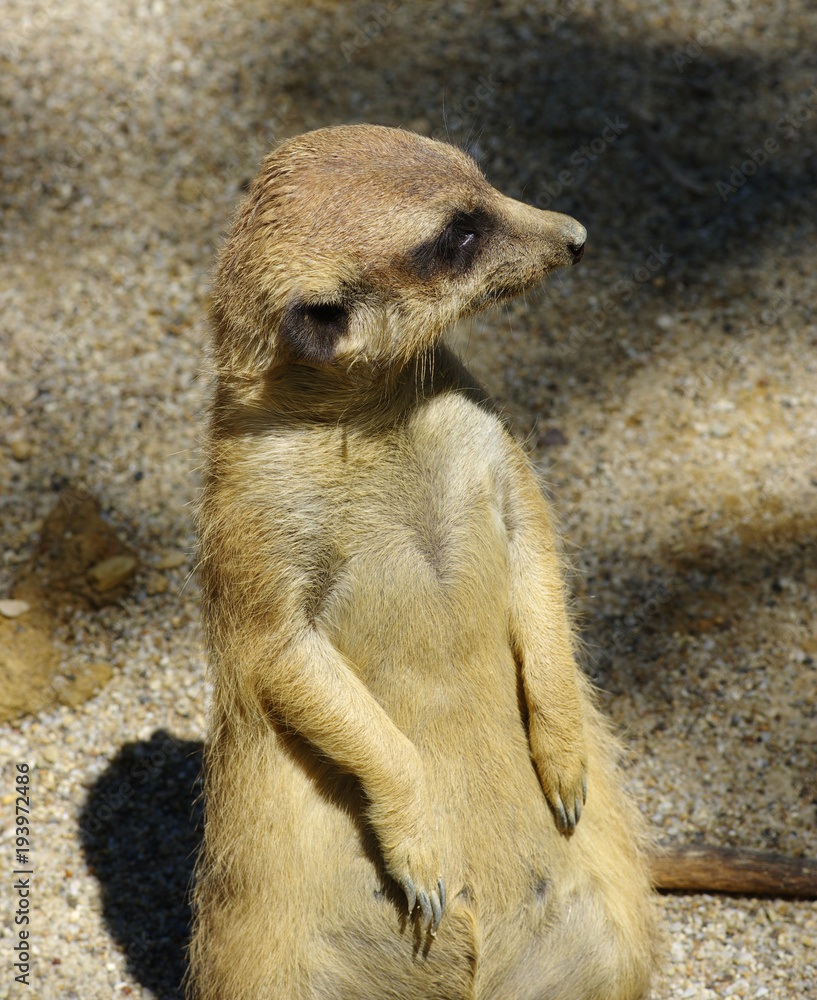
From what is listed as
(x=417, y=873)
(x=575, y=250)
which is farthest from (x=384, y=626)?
(x=575, y=250)

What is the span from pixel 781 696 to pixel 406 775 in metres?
1.64

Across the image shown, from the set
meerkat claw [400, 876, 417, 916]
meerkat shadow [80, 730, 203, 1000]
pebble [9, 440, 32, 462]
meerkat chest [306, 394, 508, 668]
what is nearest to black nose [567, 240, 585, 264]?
meerkat chest [306, 394, 508, 668]

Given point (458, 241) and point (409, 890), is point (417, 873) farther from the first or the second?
point (458, 241)

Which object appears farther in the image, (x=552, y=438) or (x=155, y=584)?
(x=552, y=438)

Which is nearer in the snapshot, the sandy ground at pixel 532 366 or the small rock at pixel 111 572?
the sandy ground at pixel 532 366

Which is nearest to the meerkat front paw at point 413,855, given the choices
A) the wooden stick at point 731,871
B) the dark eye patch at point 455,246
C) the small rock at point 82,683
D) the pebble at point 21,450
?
the wooden stick at point 731,871

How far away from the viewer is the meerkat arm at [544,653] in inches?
104

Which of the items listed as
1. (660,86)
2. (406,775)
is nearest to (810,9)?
(660,86)

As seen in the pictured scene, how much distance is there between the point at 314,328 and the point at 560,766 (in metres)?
1.28

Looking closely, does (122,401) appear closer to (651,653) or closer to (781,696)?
(651,653)

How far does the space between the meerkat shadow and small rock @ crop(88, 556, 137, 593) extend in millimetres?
590

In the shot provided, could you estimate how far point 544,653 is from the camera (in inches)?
105

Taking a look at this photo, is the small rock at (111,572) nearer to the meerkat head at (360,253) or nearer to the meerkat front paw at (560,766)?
the meerkat head at (360,253)

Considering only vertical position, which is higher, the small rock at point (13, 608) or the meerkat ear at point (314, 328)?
the meerkat ear at point (314, 328)
